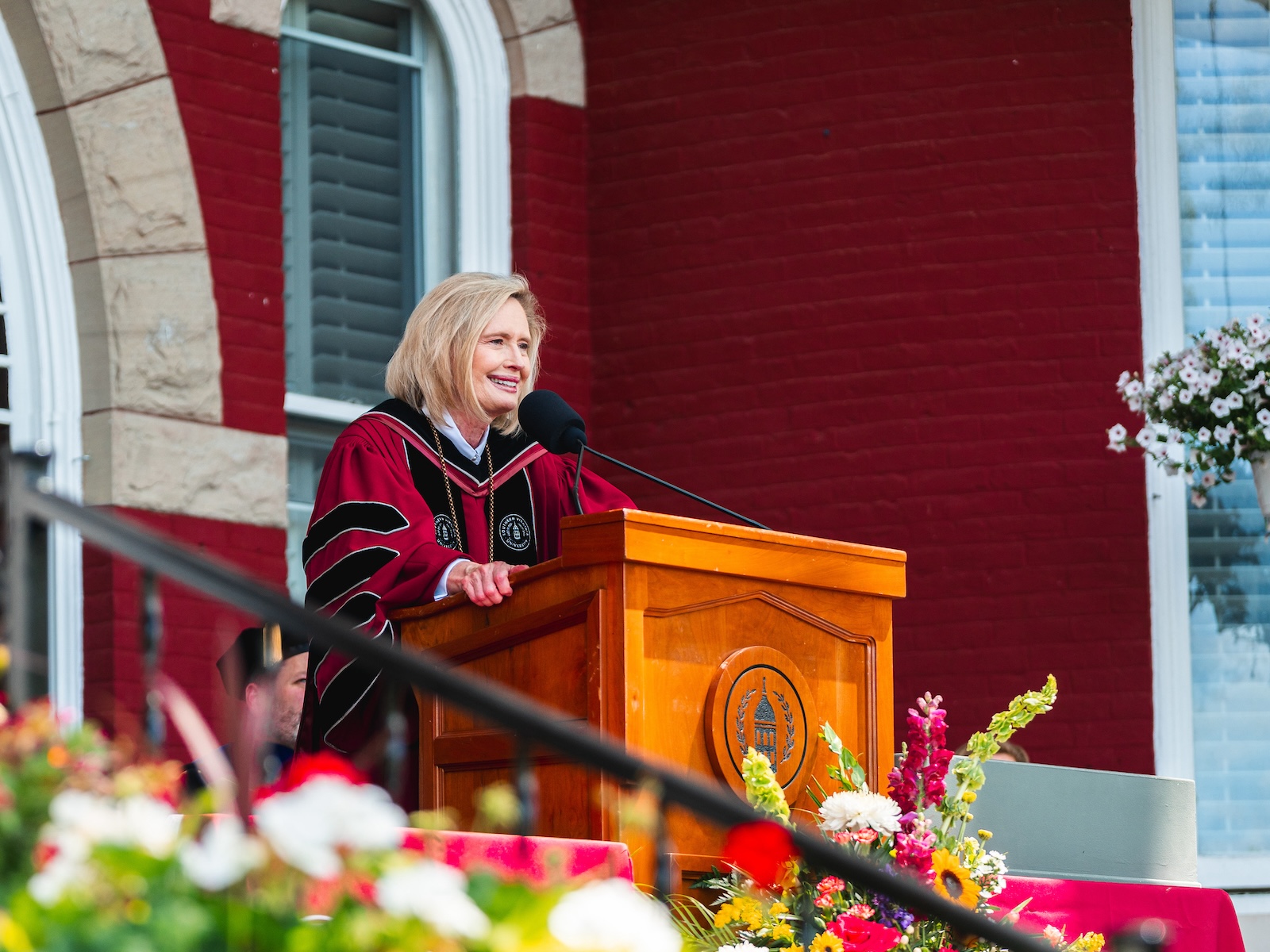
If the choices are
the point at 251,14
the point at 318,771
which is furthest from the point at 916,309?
the point at 318,771

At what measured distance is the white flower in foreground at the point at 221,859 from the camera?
177 centimetres

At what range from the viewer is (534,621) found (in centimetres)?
358

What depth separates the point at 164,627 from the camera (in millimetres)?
5695

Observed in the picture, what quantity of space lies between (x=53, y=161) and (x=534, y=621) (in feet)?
10.0

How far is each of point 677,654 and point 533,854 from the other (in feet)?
1.83

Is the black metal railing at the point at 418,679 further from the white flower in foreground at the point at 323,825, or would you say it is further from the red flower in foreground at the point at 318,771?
the white flower in foreground at the point at 323,825

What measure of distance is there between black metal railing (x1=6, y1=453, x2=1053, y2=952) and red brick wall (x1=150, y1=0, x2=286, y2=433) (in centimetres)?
370

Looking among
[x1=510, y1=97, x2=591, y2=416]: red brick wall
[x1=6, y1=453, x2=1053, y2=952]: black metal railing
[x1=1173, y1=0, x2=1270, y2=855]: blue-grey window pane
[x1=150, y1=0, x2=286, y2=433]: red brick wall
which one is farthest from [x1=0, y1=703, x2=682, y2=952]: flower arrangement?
[x1=510, y1=97, x2=591, y2=416]: red brick wall

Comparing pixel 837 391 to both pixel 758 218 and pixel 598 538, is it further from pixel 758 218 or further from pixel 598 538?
pixel 598 538

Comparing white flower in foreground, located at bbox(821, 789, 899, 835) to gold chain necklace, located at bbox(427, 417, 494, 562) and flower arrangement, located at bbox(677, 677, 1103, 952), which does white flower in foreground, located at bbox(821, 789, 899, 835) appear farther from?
gold chain necklace, located at bbox(427, 417, 494, 562)

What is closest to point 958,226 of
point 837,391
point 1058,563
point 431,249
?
point 837,391

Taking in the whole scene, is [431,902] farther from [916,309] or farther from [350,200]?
[350,200]

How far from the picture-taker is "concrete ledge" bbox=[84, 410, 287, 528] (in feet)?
18.6

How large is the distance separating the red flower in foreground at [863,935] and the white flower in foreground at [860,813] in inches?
6.4
